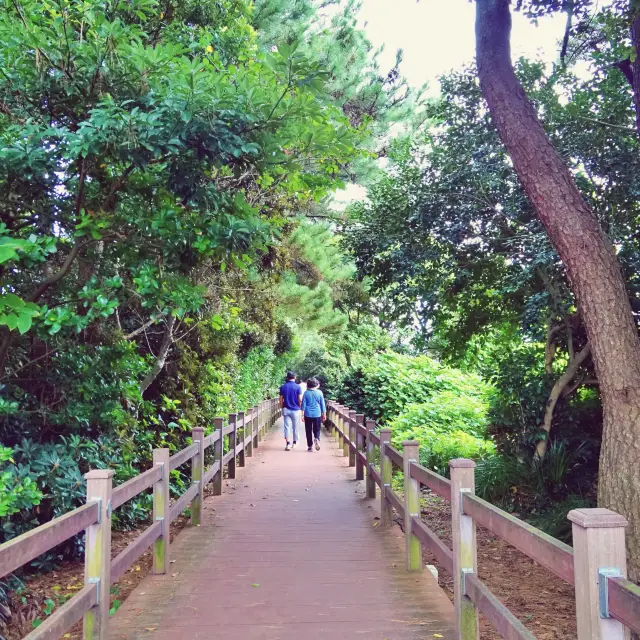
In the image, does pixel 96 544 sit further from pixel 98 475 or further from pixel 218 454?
pixel 218 454

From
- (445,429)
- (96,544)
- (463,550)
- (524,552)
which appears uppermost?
(524,552)

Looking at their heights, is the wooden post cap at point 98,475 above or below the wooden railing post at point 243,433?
above

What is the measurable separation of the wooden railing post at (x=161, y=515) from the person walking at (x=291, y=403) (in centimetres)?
982

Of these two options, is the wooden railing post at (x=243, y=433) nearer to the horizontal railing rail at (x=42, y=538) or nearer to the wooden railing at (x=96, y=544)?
the wooden railing at (x=96, y=544)

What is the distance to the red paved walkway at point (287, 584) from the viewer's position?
13.3 ft

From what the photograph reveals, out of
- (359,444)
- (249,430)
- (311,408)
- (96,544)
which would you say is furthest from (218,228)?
(311,408)

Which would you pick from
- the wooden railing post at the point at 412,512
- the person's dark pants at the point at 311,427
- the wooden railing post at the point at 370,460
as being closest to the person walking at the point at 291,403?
the person's dark pants at the point at 311,427

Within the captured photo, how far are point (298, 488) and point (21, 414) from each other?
5.23 meters

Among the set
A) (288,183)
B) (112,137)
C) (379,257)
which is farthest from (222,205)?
Result: (379,257)

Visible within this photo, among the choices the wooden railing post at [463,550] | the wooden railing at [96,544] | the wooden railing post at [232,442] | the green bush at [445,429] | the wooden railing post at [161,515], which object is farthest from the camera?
the green bush at [445,429]

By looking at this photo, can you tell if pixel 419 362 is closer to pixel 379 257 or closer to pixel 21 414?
pixel 379 257

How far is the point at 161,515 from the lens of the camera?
5.18m

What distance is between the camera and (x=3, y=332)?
16.8 feet

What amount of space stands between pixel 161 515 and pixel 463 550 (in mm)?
2654
